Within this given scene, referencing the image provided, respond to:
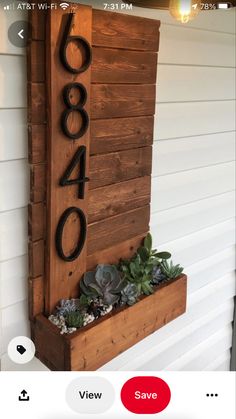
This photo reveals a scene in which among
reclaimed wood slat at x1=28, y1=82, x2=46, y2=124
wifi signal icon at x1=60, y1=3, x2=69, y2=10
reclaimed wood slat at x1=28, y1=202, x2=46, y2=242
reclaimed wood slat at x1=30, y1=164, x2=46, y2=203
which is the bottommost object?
reclaimed wood slat at x1=28, y1=202, x2=46, y2=242

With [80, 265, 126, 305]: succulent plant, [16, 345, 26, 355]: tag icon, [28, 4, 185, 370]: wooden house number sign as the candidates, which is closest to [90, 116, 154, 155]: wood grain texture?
[28, 4, 185, 370]: wooden house number sign

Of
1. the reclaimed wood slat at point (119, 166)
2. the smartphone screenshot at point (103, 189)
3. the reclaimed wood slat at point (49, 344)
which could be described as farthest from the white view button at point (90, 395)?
the reclaimed wood slat at point (119, 166)

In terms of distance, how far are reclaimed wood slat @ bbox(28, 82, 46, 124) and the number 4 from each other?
0.08 meters

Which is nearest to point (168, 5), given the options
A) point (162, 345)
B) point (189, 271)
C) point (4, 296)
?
point (4, 296)

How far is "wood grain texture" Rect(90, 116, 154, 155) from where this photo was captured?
0.77 m

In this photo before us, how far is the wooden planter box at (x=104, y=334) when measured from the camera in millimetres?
723

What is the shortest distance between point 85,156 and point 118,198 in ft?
0.46

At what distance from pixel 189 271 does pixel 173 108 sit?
0.42 meters

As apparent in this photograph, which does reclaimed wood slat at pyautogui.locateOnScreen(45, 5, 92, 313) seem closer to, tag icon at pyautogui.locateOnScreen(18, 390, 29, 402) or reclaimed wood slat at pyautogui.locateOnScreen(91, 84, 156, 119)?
reclaimed wood slat at pyautogui.locateOnScreen(91, 84, 156, 119)

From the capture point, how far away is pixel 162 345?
1110 millimetres

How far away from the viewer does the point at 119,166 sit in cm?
83

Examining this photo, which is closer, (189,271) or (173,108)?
(173,108)

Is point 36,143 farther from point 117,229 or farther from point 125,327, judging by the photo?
point 125,327

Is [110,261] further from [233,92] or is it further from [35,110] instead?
[233,92]
